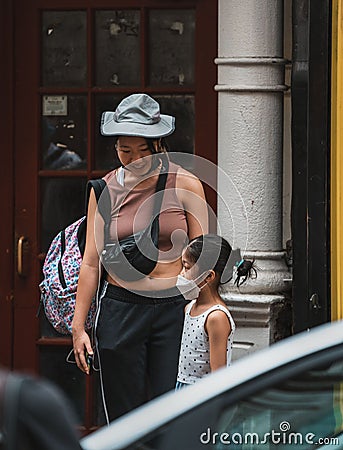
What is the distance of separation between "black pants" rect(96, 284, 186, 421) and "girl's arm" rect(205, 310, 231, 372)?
39 cm

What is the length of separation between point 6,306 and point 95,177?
84cm

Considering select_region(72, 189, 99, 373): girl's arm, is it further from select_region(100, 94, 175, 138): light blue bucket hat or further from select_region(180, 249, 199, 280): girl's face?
select_region(180, 249, 199, 280): girl's face

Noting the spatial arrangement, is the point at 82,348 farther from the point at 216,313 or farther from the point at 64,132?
the point at 64,132

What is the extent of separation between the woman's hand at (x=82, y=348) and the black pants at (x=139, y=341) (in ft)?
0.18

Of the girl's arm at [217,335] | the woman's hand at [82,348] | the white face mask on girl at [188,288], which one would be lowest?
the woman's hand at [82,348]

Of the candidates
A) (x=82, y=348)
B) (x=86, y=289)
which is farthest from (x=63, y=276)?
(x=82, y=348)

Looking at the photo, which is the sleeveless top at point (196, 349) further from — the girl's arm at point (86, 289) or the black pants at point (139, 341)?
the girl's arm at point (86, 289)

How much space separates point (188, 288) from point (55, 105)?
1.89 m

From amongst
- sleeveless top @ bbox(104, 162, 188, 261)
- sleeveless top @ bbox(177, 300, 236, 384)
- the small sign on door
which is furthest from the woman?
the small sign on door

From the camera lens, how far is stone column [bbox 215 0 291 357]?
575 cm

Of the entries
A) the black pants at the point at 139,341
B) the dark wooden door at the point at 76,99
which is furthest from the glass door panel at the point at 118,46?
the black pants at the point at 139,341

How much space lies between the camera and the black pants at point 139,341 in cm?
505

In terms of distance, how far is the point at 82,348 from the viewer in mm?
5086

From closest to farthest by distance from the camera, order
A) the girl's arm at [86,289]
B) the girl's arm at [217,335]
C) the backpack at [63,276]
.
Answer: the girl's arm at [217,335] → the girl's arm at [86,289] → the backpack at [63,276]
